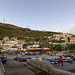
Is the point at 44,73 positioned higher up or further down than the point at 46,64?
further down

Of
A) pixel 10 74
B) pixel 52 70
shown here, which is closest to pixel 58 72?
pixel 52 70

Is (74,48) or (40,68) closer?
(40,68)

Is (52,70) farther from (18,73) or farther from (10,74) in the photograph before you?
(10,74)

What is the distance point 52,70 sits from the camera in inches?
707

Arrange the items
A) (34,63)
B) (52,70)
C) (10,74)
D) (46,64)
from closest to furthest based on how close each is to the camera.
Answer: (10,74) < (52,70) < (46,64) < (34,63)

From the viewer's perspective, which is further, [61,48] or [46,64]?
[61,48]

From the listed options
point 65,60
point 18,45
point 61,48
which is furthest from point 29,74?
point 61,48

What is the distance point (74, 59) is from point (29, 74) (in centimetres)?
2608

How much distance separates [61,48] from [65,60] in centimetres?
3337

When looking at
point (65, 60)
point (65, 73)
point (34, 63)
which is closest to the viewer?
point (65, 73)

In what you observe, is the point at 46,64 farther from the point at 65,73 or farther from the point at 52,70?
the point at 65,73

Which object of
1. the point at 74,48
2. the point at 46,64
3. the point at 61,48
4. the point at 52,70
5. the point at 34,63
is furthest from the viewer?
the point at 61,48

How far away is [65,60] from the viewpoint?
33656 mm

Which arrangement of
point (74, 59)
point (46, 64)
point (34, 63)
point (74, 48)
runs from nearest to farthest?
point (46, 64), point (34, 63), point (74, 59), point (74, 48)
